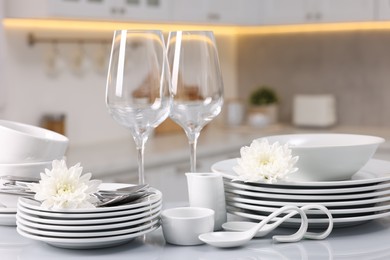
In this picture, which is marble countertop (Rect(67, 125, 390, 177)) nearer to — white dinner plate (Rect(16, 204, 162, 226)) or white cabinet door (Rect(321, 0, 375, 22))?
white cabinet door (Rect(321, 0, 375, 22))

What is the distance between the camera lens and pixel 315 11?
4238 mm

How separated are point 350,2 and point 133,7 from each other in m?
1.28

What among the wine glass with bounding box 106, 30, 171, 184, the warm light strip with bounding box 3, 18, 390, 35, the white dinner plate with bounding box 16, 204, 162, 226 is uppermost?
→ the warm light strip with bounding box 3, 18, 390, 35

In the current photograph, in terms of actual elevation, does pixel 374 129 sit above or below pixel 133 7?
below

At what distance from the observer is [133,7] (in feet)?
11.9

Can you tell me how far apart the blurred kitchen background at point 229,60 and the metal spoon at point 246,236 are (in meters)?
1.92

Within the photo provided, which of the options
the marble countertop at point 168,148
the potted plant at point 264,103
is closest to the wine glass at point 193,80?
the marble countertop at point 168,148

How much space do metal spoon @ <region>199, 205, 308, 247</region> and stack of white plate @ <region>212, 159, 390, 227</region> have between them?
3cm

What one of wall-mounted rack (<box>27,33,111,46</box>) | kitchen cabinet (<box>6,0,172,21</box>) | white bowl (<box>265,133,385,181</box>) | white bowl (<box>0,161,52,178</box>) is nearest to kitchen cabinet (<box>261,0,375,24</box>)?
kitchen cabinet (<box>6,0,172,21</box>)

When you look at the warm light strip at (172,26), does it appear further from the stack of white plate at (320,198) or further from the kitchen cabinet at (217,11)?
the stack of white plate at (320,198)

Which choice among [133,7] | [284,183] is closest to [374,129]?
[133,7]

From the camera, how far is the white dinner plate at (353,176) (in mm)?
1303

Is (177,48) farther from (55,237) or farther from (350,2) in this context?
(350,2)

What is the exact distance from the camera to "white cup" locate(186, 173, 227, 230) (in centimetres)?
134
